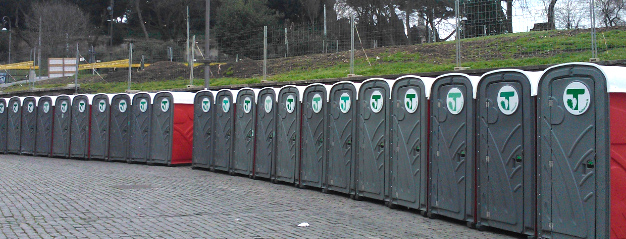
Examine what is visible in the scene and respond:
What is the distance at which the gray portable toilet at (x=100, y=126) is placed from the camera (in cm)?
1625

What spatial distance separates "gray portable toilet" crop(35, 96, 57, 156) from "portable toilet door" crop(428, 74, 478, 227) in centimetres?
1356

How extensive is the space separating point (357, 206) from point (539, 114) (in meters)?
3.48

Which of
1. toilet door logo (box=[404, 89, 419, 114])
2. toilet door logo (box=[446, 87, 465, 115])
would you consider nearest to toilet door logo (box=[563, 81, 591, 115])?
toilet door logo (box=[446, 87, 465, 115])

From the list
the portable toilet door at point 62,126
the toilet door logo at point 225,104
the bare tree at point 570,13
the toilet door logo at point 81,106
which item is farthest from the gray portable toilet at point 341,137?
the portable toilet door at point 62,126

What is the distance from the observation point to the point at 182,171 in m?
13.8

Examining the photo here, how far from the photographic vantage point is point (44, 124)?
17906mm

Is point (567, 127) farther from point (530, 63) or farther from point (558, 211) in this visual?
point (530, 63)

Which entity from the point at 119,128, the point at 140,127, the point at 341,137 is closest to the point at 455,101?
the point at 341,137

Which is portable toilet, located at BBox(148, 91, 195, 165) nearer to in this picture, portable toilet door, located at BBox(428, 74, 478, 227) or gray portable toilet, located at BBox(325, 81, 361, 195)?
gray portable toilet, located at BBox(325, 81, 361, 195)

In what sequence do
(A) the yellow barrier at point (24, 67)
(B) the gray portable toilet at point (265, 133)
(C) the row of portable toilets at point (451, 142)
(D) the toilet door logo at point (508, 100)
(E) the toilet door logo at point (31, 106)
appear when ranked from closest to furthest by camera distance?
(C) the row of portable toilets at point (451, 142), (D) the toilet door logo at point (508, 100), (B) the gray portable toilet at point (265, 133), (E) the toilet door logo at point (31, 106), (A) the yellow barrier at point (24, 67)

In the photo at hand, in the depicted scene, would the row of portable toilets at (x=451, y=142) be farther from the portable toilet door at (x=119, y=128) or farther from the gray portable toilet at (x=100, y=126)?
the gray portable toilet at (x=100, y=126)

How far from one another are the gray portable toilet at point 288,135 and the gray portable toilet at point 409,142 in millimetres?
2770

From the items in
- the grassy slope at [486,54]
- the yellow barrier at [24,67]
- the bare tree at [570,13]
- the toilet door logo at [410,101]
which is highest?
the yellow barrier at [24,67]

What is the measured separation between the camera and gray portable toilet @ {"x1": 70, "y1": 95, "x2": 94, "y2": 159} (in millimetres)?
16703
